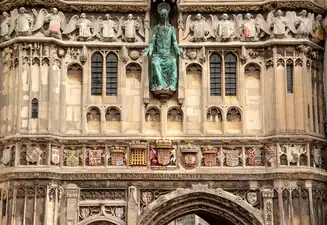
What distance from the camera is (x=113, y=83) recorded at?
80.3 feet

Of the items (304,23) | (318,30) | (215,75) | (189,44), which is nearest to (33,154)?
(189,44)

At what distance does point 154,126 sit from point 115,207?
298cm

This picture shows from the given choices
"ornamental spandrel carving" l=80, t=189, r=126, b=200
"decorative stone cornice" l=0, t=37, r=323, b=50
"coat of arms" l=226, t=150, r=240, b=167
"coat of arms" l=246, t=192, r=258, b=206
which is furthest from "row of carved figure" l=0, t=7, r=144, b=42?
"coat of arms" l=246, t=192, r=258, b=206

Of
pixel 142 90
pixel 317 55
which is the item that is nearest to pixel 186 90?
pixel 142 90

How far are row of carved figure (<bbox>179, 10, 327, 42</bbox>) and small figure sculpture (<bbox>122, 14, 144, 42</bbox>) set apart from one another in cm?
140

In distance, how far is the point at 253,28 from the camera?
24.6 metres

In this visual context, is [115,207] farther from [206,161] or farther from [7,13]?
[7,13]

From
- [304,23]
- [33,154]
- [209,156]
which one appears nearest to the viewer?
[33,154]

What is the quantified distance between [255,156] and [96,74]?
19.7 feet

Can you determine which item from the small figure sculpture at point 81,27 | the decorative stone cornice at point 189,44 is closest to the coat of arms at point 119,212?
the decorative stone cornice at point 189,44

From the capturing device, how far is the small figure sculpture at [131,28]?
80.4ft

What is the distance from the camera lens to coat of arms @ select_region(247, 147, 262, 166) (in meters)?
23.7

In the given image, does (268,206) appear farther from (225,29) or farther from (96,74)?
(96,74)

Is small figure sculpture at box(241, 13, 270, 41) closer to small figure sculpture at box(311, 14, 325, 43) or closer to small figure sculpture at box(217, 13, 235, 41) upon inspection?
small figure sculpture at box(217, 13, 235, 41)
